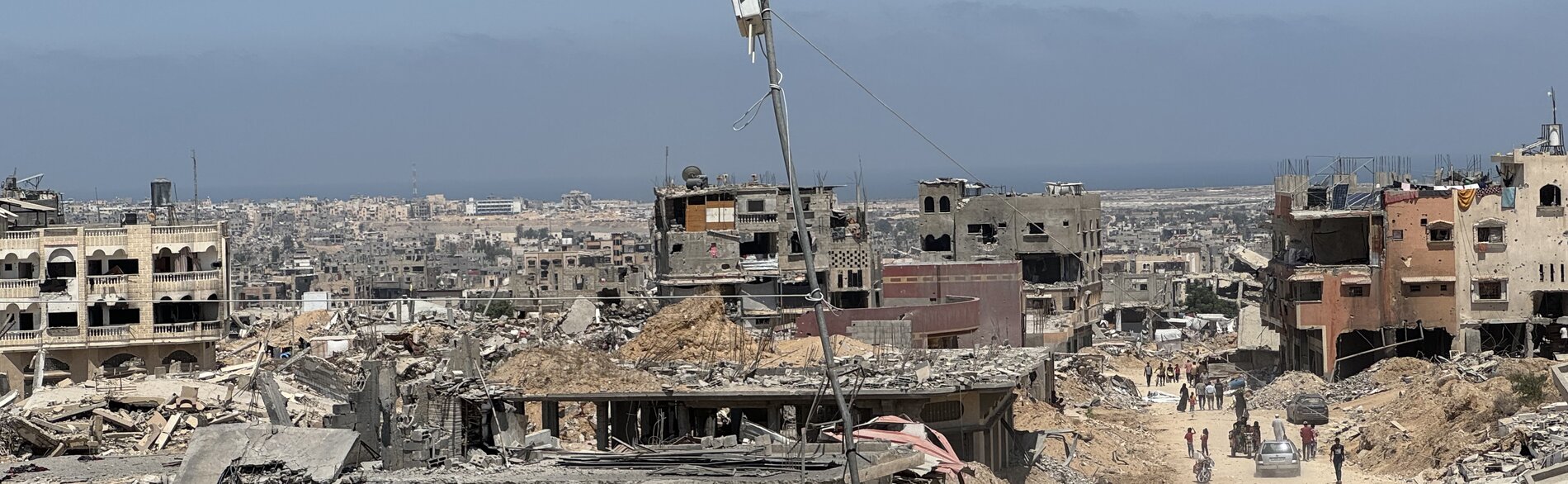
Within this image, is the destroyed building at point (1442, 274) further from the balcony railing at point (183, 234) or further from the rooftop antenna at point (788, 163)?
the rooftop antenna at point (788, 163)

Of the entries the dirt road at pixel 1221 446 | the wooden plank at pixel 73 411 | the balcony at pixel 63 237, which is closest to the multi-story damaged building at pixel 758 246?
the dirt road at pixel 1221 446

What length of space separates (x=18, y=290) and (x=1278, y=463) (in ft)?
93.3

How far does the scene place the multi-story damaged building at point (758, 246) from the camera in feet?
187

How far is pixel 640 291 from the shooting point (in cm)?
6700

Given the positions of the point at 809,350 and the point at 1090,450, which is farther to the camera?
the point at 1090,450

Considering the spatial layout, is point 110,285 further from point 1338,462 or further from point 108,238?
point 1338,462

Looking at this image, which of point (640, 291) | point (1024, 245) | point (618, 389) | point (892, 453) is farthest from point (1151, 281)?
point (892, 453)

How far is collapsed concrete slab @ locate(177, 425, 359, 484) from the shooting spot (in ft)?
63.1

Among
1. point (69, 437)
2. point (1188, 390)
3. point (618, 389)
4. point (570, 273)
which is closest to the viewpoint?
point (69, 437)

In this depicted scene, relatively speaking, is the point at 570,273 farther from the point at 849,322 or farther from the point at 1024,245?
the point at 849,322

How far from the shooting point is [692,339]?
3606cm

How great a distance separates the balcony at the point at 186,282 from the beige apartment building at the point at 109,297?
0.06ft

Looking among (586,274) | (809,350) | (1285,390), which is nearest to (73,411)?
(809,350)

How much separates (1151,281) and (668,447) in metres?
87.8
